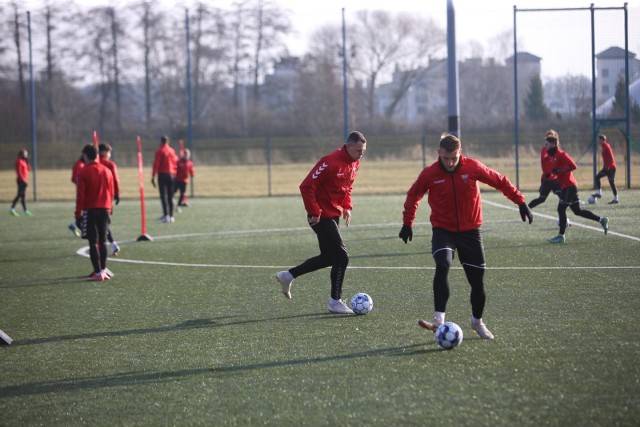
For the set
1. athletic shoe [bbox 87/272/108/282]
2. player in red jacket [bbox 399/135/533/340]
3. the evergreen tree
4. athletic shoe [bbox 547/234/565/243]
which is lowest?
athletic shoe [bbox 87/272/108/282]

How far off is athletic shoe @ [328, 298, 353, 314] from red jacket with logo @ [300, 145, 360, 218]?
38.4 inches

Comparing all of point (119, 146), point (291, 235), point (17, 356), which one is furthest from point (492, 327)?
point (119, 146)

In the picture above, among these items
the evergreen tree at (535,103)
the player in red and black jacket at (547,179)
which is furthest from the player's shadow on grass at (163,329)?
the evergreen tree at (535,103)

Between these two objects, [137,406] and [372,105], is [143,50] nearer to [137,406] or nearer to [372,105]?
[372,105]

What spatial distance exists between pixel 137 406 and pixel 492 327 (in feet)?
12.5

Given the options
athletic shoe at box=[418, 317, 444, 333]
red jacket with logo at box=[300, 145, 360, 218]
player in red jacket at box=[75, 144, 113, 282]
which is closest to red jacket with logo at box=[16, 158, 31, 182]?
player in red jacket at box=[75, 144, 113, 282]

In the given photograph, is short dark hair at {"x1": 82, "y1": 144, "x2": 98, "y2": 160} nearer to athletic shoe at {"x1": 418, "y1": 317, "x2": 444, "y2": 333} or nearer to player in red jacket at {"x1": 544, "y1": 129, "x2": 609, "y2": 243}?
athletic shoe at {"x1": 418, "y1": 317, "x2": 444, "y2": 333}

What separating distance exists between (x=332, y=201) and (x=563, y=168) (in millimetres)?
7292

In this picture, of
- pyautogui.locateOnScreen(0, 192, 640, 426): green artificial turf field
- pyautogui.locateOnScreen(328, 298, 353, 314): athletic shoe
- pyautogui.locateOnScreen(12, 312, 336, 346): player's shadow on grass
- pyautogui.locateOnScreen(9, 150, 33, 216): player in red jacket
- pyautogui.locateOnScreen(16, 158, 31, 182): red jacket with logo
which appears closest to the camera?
pyautogui.locateOnScreen(0, 192, 640, 426): green artificial turf field

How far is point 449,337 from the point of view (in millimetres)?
7340

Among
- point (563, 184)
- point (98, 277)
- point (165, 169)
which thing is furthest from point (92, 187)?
point (165, 169)

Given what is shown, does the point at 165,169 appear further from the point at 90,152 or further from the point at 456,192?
the point at 456,192

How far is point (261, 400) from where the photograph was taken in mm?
6105

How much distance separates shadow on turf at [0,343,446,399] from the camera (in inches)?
261
